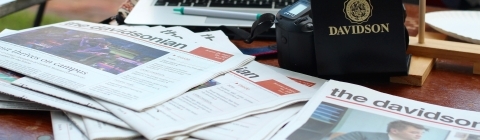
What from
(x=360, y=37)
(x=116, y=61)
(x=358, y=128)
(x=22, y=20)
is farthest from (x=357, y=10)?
(x=22, y=20)

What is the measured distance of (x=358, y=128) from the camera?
55 cm

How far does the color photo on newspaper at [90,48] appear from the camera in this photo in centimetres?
69

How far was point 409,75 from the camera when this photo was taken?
0.68 meters

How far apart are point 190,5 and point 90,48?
0.81 ft

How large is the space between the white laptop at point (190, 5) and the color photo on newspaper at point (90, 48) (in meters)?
0.12

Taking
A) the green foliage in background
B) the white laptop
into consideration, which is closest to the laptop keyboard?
the white laptop

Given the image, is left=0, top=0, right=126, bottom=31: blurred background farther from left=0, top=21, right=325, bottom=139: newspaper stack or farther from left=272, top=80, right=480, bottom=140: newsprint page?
left=272, top=80, right=480, bottom=140: newsprint page

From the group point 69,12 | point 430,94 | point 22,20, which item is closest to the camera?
point 430,94

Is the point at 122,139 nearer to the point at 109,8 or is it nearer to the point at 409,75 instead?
the point at 409,75

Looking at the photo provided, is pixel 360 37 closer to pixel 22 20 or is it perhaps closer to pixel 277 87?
pixel 277 87

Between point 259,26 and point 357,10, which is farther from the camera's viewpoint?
point 259,26

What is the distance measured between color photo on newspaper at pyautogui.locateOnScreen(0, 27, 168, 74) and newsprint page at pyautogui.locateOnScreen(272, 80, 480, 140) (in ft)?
0.73

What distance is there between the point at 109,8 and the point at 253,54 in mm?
1321

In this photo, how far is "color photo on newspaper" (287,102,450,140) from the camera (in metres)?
0.54
